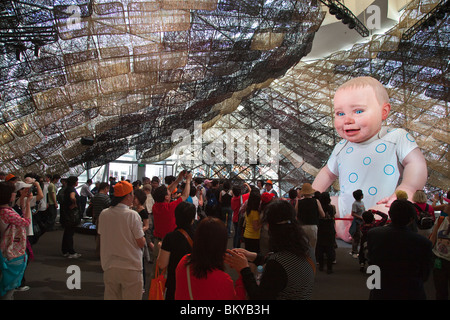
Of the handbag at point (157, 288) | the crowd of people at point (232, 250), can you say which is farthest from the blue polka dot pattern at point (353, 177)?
the handbag at point (157, 288)

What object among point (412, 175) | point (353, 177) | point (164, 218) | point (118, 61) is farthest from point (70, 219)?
point (412, 175)

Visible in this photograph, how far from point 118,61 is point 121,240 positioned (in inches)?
353

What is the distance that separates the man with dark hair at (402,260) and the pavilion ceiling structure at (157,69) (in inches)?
310

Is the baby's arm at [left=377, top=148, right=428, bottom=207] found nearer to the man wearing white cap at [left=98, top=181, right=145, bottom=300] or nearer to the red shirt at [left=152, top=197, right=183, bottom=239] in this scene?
the red shirt at [left=152, top=197, right=183, bottom=239]

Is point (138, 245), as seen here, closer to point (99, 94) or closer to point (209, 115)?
point (99, 94)

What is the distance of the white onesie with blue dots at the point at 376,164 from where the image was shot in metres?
8.47

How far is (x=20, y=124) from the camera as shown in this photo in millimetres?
12867

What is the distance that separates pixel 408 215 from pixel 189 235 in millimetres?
1699

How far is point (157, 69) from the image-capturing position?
11.8m

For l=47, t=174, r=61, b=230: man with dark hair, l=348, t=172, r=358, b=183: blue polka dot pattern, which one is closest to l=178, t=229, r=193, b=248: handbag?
l=348, t=172, r=358, b=183: blue polka dot pattern

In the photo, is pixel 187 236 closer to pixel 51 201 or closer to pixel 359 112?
pixel 359 112

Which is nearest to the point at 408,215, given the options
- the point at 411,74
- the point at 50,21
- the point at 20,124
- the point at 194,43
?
the point at 50,21

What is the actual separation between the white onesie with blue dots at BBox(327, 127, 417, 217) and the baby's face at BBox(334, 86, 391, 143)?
29 centimetres

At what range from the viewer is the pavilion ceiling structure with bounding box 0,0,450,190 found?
9.94 m
